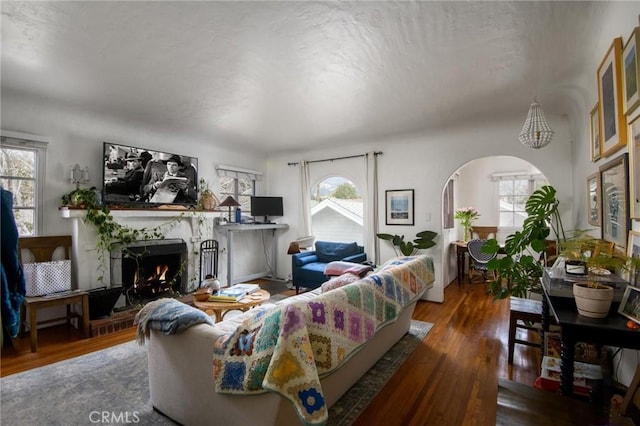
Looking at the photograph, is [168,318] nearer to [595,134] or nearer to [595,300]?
[595,300]

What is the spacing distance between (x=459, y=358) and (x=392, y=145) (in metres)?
3.28

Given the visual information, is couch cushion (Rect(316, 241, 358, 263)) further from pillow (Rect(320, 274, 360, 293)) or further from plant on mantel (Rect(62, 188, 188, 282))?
plant on mantel (Rect(62, 188, 188, 282))

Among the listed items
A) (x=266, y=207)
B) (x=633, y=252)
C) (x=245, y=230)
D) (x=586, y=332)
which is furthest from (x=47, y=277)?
(x=633, y=252)

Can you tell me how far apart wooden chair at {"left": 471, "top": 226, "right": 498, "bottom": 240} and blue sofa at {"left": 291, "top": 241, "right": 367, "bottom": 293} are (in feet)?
9.64

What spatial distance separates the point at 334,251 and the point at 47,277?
3683mm

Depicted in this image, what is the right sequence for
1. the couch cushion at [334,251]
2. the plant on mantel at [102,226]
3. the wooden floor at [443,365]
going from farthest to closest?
the couch cushion at [334,251]
the plant on mantel at [102,226]
the wooden floor at [443,365]

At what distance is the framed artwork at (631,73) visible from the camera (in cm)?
144

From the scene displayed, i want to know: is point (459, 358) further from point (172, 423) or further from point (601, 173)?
point (172, 423)

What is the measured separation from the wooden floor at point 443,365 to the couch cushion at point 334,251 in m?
1.46

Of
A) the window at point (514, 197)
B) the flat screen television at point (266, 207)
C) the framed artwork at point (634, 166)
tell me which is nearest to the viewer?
the framed artwork at point (634, 166)

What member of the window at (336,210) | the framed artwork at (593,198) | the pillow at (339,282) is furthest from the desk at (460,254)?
the pillow at (339,282)

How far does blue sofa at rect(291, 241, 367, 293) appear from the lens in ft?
15.1

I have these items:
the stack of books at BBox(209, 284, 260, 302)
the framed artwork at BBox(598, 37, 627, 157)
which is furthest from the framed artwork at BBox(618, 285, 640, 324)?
the stack of books at BBox(209, 284, 260, 302)

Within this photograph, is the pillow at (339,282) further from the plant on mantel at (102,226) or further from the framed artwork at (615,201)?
the plant on mantel at (102,226)
